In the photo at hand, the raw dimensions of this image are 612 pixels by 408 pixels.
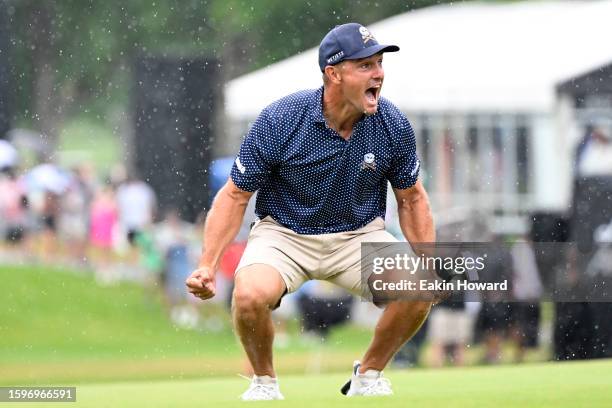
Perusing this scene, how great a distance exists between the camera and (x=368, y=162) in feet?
23.5

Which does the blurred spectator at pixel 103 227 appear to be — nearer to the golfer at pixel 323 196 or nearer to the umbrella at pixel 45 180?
the umbrella at pixel 45 180

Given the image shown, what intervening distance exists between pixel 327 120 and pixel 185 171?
10588 mm

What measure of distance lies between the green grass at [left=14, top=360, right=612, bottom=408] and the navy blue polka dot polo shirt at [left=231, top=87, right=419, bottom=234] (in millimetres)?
947

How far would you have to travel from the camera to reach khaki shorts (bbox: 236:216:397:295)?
736 cm

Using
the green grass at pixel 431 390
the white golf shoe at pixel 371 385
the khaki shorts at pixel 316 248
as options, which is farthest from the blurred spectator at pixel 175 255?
the white golf shoe at pixel 371 385

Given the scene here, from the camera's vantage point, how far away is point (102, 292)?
19.3 metres

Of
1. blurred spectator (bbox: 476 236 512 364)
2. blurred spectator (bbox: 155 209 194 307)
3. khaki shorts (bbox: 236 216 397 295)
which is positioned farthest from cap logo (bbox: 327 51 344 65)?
blurred spectator (bbox: 155 209 194 307)

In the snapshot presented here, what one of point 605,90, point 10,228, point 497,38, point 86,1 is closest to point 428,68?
point 497,38

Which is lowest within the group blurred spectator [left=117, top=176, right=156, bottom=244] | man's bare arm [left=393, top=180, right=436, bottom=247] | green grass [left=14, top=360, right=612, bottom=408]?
green grass [left=14, top=360, right=612, bottom=408]

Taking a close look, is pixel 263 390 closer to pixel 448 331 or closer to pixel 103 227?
pixel 448 331

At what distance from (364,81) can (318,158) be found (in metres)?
0.41

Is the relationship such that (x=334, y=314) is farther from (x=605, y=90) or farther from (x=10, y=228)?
(x=10, y=228)

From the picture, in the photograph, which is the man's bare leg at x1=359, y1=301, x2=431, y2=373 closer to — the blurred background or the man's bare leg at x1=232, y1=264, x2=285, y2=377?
the man's bare leg at x1=232, y1=264, x2=285, y2=377

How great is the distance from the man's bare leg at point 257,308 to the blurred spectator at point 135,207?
12093 mm
